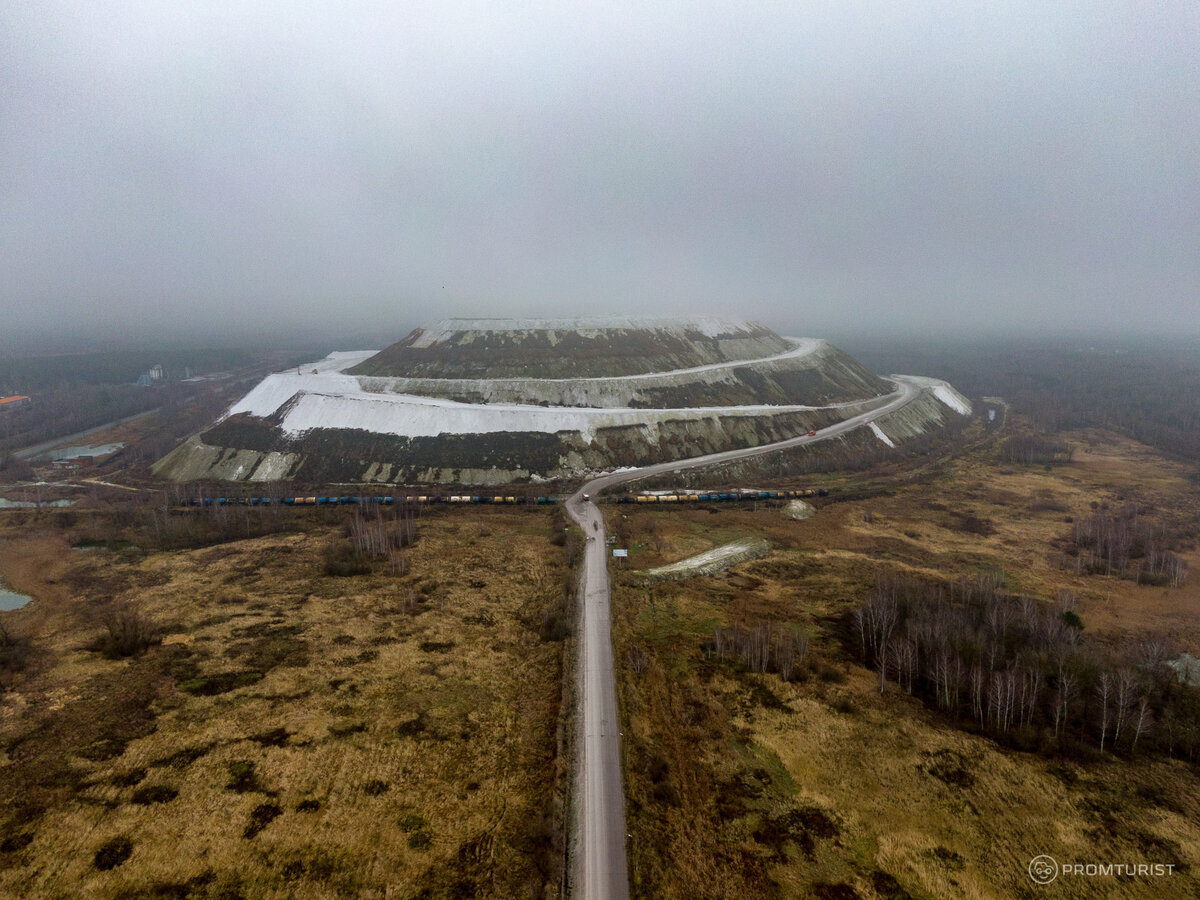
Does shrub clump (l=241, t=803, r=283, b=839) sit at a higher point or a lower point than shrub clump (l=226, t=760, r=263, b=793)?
lower

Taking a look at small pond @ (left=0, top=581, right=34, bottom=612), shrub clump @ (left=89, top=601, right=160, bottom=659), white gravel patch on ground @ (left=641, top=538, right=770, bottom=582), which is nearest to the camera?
shrub clump @ (left=89, top=601, right=160, bottom=659)

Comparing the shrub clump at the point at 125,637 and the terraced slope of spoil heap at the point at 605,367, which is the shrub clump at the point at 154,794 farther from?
the terraced slope of spoil heap at the point at 605,367

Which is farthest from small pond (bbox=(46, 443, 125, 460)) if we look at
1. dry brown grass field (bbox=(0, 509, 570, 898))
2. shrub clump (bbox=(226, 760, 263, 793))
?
shrub clump (bbox=(226, 760, 263, 793))

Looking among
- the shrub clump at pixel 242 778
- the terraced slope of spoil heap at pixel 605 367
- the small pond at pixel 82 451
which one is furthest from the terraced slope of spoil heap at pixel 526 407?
the shrub clump at pixel 242 778

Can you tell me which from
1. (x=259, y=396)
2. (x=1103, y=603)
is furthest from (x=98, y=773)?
(x=259, y=396)

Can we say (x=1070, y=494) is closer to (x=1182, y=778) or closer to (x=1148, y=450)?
(x=1148, y=450)

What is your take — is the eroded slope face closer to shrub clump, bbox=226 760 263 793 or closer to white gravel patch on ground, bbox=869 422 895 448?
white gravel patch on ground, bbox=869 422 895 448

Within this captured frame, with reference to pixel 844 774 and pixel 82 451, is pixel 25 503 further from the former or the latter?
pixel 844 774
